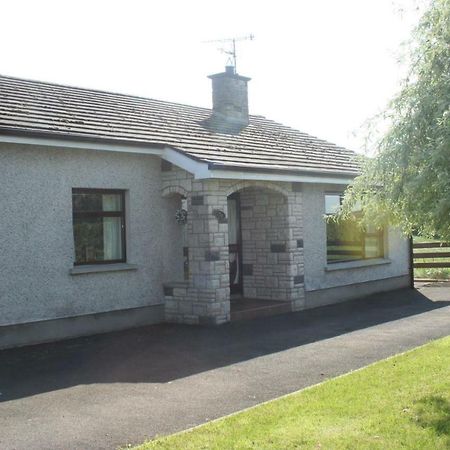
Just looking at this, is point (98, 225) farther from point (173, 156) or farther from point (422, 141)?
point (422, 141)

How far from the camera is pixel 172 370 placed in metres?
8.70

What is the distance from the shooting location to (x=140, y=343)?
10711 millimetres

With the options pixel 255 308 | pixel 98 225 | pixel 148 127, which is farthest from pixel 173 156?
pixel 255 308

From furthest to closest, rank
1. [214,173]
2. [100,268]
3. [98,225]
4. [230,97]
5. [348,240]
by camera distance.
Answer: [230,97], [348,240], [98,225], [214,173], [100,268]

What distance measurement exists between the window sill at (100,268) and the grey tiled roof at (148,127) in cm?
231

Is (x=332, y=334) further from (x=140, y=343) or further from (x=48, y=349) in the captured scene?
(x=48, y=349)

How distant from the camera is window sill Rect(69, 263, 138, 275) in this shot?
11430 mm

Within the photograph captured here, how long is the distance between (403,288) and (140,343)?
964 cm

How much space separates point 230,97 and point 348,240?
5.02 metres

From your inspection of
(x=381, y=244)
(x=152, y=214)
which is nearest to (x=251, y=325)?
(x=152, y=214)

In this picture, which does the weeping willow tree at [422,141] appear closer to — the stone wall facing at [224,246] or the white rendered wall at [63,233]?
the stone wall facing at [224,246]

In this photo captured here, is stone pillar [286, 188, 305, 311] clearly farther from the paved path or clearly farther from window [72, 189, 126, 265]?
window [72, 189, 126, 265]

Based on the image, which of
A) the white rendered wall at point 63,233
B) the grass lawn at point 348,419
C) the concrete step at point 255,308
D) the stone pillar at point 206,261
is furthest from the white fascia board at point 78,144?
the grass lawn at point 348,419

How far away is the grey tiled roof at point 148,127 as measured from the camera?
11734 mm
